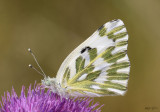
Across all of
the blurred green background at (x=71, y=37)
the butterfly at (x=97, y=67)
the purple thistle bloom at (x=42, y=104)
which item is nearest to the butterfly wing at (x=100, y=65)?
the butterfly at (x=97, y=67)

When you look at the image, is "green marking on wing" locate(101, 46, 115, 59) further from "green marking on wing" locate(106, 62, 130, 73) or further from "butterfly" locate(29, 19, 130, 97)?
"green marking on wing" locate(106, 62, 130, 73)

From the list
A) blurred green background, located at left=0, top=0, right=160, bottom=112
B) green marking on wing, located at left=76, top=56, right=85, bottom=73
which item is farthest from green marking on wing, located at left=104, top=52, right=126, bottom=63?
blurred green background, located at left=0, top=0, right=160, bottom=112

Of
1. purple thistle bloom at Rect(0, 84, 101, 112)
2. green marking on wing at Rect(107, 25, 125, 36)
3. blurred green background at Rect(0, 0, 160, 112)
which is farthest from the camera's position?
blurred green background at Rect(0, 0, 160, 112)

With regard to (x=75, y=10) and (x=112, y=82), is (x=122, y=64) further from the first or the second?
(x=75, y=10)

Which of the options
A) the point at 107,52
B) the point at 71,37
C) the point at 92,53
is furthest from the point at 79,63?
the point at 71,37

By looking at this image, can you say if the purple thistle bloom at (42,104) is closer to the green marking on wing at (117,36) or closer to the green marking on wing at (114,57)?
the green marking on wing at (114,57)

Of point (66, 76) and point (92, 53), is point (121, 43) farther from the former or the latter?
point (66, 76)

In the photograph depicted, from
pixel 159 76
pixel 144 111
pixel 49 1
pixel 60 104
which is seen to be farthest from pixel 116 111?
pixel 60 104
